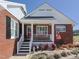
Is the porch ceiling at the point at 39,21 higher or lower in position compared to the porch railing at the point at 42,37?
higher

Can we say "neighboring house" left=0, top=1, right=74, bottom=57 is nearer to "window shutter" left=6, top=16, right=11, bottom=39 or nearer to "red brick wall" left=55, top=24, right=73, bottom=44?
"red brick wall" left=55, top=24, right=73, bottom=44

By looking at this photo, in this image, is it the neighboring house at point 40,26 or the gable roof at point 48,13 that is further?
the gable roof at point 48,13

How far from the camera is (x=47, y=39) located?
38031 millimetres

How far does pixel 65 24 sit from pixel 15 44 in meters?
10.1

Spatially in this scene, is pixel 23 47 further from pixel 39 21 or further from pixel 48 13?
pixel 48 13

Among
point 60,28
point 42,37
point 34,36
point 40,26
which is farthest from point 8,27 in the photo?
point 60,28

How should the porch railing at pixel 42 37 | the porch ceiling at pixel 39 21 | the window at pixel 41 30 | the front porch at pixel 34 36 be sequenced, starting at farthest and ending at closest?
the window at pixel 41 30 < the porch railing at pixel 42 37 < the porch ceiling at pixel 39 21 < the front porch at pixel 34 36

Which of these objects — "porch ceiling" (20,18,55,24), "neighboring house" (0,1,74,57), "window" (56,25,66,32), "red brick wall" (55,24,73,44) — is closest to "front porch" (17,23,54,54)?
"neighboring house" (0,1,74,57)

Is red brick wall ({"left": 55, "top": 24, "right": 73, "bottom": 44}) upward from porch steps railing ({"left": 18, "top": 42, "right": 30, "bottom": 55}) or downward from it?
upward

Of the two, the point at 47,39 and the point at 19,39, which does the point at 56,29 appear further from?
the point at 19,39

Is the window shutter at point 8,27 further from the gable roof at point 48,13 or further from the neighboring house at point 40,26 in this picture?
the gable roof at point 48,13

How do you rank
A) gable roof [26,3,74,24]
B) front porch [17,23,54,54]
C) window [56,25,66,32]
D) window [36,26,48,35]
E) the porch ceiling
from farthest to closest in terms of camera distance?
gable roof [26,3,74,24]
window [36,26,48,35]
window [56,25,66,32]
the porch ceiling
front porch [17,23,54,54]

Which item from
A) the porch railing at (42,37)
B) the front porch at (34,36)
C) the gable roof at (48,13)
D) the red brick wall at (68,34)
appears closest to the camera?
the front porch at (34,36)

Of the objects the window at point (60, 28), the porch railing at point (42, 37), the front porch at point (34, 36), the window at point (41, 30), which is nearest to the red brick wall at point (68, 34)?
the window at point (60, 28)
